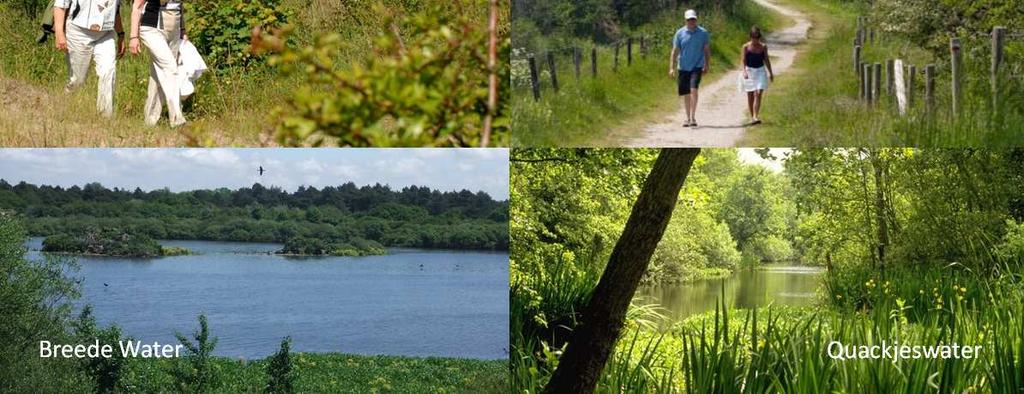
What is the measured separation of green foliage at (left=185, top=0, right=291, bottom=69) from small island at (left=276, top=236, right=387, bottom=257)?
1579 mm

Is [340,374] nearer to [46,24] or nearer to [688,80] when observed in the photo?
[688,80]

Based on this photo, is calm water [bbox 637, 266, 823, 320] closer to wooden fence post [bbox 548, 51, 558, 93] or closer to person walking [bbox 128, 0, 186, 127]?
wooden fence post [bbox 548, 51, 558, 93]

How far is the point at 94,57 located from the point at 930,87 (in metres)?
6.23

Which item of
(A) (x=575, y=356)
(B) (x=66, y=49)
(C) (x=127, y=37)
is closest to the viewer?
(A) (x=575, y=356)

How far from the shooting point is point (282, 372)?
1045 cm

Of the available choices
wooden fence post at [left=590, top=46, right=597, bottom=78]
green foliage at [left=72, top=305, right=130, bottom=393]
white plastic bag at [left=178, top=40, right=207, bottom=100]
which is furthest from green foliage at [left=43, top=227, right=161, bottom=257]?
wooden fence post at [left=590, top=46, right=597, bottom=78]

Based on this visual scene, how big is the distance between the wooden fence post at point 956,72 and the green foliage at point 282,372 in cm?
494

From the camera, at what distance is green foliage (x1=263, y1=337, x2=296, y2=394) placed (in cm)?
1043

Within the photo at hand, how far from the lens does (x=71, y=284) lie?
10.5 meters

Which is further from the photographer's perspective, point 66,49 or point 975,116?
point 66,49

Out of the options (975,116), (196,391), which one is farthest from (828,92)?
(196,391)

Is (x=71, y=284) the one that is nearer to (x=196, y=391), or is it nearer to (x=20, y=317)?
(x=20, y=317)

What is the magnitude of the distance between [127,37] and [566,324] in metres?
4.61

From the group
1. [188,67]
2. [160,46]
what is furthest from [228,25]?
[160,46]
